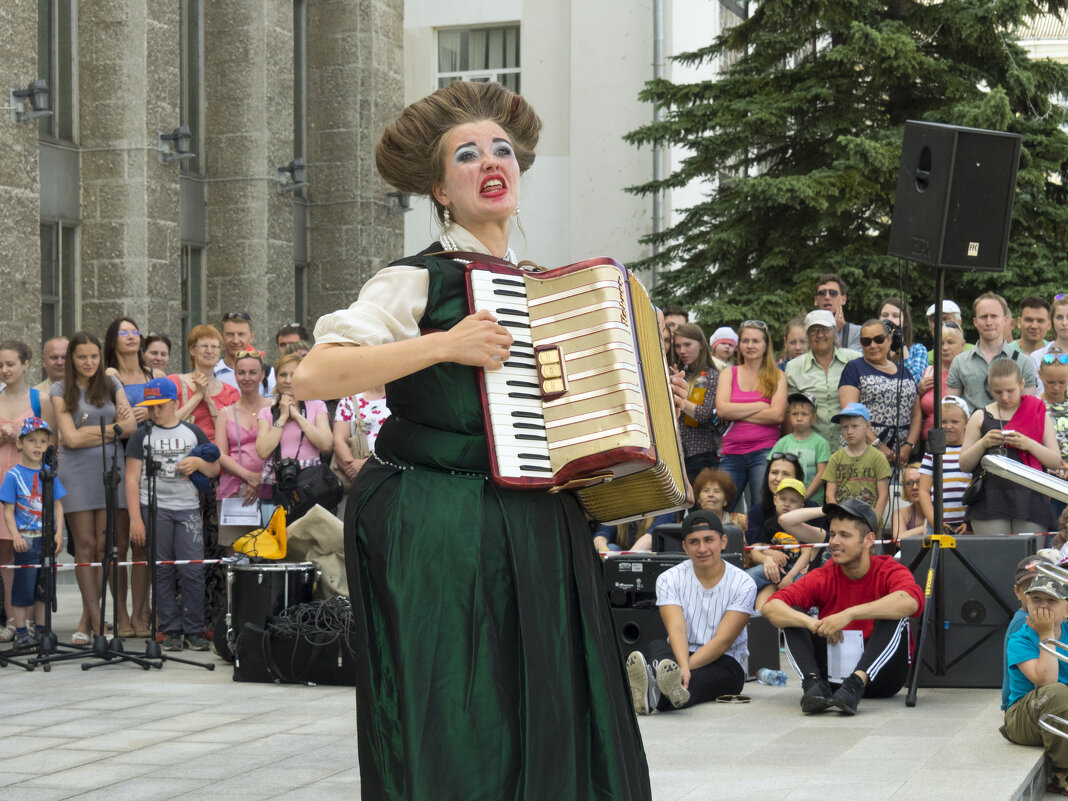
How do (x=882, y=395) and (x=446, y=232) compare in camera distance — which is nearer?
(x=446, y=232)

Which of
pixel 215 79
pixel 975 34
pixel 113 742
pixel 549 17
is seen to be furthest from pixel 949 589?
pixel 549 17

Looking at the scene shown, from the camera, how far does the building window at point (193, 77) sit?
733 inches

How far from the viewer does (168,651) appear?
32.8 feet

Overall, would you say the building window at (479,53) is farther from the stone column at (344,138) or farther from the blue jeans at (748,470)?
the blue jeans at (748,470)

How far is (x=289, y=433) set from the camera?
396 inches

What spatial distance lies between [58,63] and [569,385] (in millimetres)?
14051

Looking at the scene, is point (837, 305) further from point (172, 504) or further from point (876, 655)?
point (172, 504)

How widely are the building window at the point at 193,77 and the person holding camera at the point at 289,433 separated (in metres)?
9.22

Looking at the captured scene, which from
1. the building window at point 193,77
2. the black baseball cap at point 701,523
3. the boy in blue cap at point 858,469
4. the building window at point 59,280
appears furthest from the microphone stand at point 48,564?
the building window at point 193,77

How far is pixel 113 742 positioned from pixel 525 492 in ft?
14.4

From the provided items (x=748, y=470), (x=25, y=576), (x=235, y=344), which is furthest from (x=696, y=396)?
(x=25, y=576)

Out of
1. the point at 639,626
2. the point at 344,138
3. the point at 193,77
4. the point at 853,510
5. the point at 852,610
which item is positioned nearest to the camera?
the point at 852,610

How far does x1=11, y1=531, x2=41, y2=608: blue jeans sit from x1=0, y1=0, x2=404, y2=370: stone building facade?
4.56 metres

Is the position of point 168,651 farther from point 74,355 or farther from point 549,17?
point 549,17
